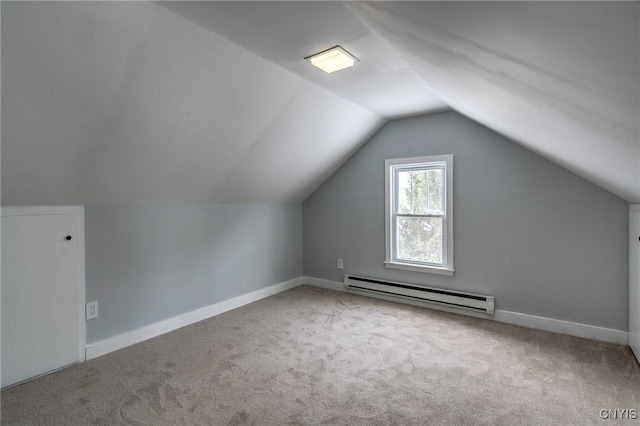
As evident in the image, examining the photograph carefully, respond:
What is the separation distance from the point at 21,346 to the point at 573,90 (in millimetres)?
3467

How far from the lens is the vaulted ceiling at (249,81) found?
948 millimetres

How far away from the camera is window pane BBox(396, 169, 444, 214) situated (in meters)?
3.96

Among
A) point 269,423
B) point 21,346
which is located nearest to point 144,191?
point 21,346

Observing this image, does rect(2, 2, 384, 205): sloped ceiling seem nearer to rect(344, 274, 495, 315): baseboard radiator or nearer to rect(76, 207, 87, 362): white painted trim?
rect(76, 207, 87, 362): white painted trim

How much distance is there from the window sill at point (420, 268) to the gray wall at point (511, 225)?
0.23 feet

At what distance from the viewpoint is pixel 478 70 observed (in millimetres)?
1479

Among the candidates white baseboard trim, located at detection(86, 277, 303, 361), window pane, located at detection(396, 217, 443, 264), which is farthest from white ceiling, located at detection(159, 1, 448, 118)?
white baseboard trim, located at detection(86, 277, 303, 361)

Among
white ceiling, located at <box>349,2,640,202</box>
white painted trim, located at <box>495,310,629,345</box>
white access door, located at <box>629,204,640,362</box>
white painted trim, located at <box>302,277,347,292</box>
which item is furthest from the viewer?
white painted trim, located at <box>302,277,347,292</box>

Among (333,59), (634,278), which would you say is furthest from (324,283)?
(634,278)

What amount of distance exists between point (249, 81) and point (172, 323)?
2.42 m

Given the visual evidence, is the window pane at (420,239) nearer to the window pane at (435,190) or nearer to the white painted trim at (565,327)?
the window pane at (435,190)

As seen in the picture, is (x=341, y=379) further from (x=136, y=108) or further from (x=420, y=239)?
(x=136, y=108)

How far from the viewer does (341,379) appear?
2.35 m

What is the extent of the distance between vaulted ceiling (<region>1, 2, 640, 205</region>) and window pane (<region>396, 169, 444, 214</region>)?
3.05 feet
